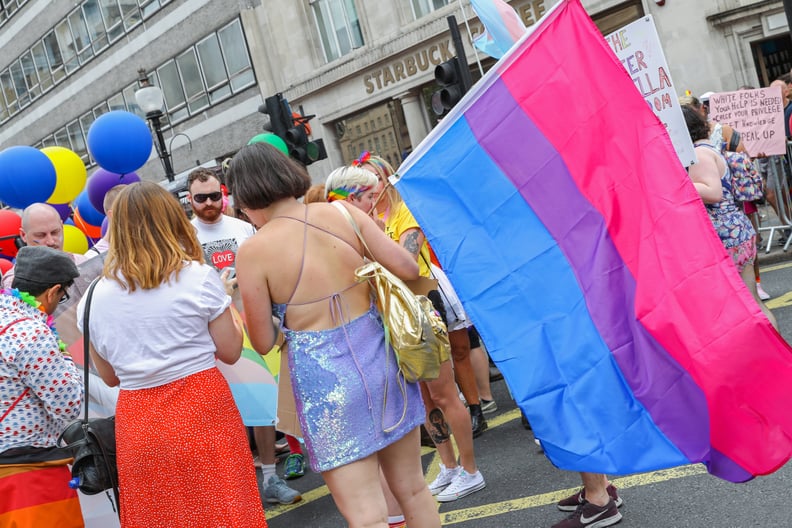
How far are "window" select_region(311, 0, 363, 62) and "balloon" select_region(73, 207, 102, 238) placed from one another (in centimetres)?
980

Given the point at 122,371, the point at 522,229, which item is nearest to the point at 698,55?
the point at 522,229

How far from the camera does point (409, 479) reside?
133 inches

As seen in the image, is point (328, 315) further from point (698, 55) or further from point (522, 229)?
point (698, 55)

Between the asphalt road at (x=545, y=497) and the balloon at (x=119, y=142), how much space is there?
489 cm

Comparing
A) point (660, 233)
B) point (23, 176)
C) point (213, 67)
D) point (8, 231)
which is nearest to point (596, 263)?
point (660, 233)

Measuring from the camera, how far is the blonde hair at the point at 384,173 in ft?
16.8

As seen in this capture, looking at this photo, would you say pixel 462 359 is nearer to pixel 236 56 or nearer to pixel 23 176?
pixel 23 176

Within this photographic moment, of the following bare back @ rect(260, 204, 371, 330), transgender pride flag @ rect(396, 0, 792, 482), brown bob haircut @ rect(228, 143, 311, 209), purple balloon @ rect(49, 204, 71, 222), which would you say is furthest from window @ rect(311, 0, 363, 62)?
bare back @ rect(260, 204, 371, 330)

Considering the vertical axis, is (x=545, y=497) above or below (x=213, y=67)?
below

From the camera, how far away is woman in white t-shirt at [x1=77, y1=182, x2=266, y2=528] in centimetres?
322

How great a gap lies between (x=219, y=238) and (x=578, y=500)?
2.84 metres

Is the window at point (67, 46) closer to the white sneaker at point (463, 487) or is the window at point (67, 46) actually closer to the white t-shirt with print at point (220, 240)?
the white t-shirt with print at point (220, 240)

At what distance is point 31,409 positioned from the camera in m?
3.49

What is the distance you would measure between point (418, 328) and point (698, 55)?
41.4ft
